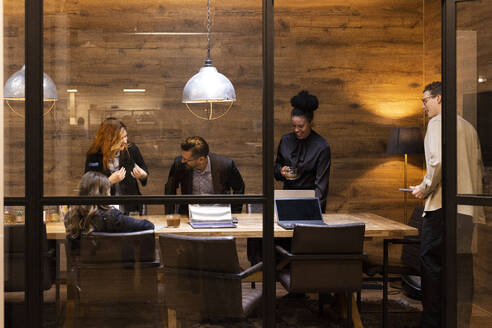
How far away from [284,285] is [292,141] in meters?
1.97

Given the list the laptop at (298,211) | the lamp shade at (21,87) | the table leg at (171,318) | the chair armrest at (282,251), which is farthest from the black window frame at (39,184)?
the laptop at (298,211)

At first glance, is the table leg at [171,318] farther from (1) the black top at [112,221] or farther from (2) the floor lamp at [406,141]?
(2) the floor lamp at [406,141]

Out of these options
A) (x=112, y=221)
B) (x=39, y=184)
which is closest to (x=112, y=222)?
(x=112, y=221)

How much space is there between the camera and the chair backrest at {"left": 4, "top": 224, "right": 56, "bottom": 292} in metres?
2.64

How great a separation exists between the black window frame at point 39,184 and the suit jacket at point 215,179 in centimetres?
3

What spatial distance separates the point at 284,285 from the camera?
346 cm

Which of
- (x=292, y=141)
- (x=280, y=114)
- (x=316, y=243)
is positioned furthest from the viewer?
(x=280, y=114)

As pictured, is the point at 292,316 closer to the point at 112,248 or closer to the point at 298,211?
the point at 298,211

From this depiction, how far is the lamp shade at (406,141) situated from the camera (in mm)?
5598

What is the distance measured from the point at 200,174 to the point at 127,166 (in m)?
0.35

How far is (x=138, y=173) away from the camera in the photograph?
2.64 meters

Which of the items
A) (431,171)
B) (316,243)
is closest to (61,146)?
(316,243)

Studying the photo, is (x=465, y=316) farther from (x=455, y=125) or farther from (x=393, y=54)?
(x=393, y=54)

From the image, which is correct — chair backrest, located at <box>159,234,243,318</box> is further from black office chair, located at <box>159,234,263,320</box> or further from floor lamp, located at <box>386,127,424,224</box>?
floor lamp, located at <box>386,127,424,224</box>
